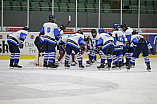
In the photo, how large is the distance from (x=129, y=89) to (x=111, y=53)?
184 inches

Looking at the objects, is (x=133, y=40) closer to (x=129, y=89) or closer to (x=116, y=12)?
(x=129, y=89)

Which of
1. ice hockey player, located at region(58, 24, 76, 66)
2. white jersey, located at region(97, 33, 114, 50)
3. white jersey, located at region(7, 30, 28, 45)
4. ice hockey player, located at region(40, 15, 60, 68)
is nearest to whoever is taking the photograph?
white jersey, located at region(7, 30, 28, 45)

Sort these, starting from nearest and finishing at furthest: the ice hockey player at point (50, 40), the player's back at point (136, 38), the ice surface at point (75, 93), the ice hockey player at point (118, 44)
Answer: the ice surface at point (75, 93) → the player's back at point (136, 38) → the ice hockey player at point (50, 40) → the ice hockey player at point (118, 44)

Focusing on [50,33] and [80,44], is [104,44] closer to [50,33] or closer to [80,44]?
[80,44]

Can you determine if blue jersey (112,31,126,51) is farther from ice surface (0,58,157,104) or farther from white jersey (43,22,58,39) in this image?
ice surface (0,58,157,104)

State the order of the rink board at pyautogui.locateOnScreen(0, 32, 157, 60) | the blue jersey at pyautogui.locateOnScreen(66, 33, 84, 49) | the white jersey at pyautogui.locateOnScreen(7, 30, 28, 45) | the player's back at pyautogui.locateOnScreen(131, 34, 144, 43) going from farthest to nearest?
the rink board at pyautogui.locateOnScreen(0, 32, 157, 60), the blue jersey at pyautogui.locateOnScreen(66, 33, 84, 49), the white jersey at pyautogui.locateOnScreen(7, 30, 28, 45), the player's back at pyautogui.locateOnScreen(131, 34, 144, 43)

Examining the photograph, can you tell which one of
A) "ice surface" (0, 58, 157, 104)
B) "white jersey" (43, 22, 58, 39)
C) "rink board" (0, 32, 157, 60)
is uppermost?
"white jersey" (43, 22, 58, 39)

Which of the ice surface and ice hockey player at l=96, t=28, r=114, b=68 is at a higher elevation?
ice hockey player at l=96, t=28, r=114, b=68

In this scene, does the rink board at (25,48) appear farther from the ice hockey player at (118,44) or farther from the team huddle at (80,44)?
the ice hockey player at (118,44)

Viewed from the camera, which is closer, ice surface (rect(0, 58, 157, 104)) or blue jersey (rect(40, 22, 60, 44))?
ice surface (rect(0, 58, 157, 104))

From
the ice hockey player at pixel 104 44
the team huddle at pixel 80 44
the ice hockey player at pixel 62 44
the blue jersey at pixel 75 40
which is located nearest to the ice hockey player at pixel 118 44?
the team huddle at pixel 80 44

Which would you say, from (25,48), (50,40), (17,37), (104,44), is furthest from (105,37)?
(25,48)

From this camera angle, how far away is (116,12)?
17797 millimetres

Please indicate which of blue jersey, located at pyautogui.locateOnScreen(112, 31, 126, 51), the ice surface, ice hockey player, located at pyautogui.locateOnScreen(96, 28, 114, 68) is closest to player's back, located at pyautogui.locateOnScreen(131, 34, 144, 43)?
ice hockey player, located at pyautogui.locateOnScreen(96, 28, 114, 68)
